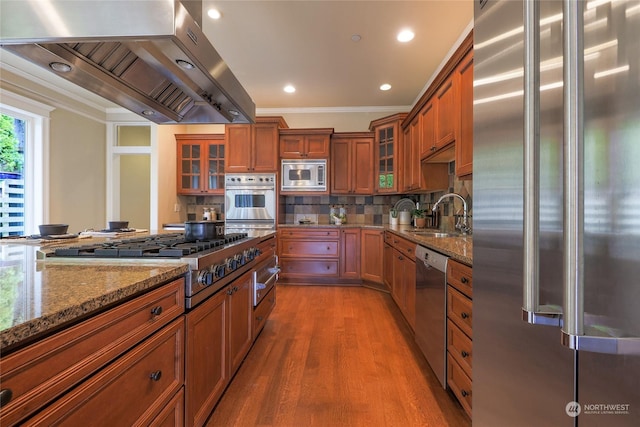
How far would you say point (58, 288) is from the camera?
73 cm

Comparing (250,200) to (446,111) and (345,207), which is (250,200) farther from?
(446,111)

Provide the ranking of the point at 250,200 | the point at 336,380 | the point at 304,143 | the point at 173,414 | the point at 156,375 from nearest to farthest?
the point at 156,375 < the point at 173,414 < the point at 336,380 < the point at 250,200 < the point at 304,143

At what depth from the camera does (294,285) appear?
3.92 metres

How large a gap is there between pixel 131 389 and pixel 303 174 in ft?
11.6

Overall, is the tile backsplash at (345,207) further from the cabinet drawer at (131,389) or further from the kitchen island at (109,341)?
the cabinet drawer at (131,389)

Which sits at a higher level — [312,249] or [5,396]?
[5,396]

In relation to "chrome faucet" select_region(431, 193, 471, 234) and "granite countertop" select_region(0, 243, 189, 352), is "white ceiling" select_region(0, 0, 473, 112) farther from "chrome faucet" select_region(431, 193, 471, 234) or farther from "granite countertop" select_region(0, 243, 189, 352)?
"granite countertop" select_region(0, 243, 189, 352)

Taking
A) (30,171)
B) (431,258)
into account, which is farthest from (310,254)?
(30,171)

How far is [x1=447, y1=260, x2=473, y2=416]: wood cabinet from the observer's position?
51.6 inches

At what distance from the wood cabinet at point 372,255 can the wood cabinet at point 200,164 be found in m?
2.43

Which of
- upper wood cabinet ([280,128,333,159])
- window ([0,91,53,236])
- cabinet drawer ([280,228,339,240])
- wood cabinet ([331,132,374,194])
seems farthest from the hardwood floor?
window ([0,91,53,236])

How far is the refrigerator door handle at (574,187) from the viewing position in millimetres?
459

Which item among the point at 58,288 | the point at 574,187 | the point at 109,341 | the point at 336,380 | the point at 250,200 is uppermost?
the point at 250,200

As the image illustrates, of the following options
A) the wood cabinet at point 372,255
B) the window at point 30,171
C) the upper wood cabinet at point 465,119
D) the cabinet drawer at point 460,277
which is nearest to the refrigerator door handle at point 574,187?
the cabinet drawer at point 460,277
